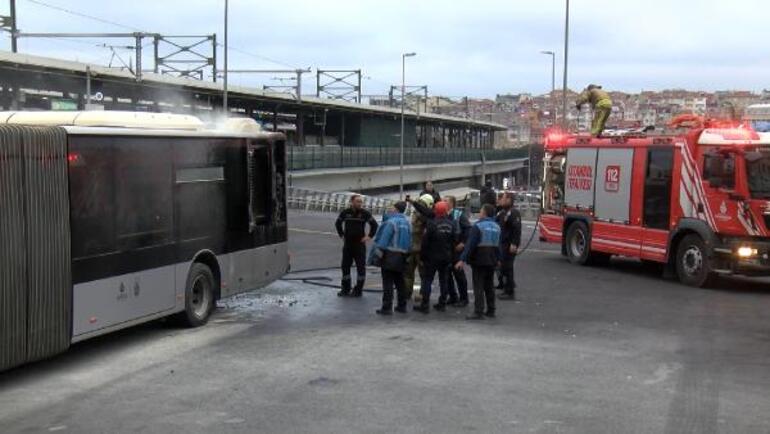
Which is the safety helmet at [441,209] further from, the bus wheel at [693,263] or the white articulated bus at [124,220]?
the bus wheel at [693,263]

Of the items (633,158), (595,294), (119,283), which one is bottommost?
(595,294)

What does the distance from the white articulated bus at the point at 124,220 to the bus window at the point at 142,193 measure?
13mm

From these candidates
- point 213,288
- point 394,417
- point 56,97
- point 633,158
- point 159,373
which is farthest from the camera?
point 56,97

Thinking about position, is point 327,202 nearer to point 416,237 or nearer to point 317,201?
Answer: point 317,201

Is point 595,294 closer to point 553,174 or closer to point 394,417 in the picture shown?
point 553,174

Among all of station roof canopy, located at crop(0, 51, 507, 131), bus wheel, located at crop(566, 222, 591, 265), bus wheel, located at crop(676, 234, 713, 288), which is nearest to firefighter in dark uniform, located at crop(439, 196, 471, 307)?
bus wheel, located at crop(676, 234, 713, 288)

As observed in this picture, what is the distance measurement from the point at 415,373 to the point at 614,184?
9.85m

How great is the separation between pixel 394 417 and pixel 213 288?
202 inches

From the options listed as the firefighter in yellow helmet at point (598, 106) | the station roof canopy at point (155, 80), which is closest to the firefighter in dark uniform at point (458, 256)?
the firefighter in yellow helmet at point (598, 106)

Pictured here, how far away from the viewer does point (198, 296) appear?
35.2 ft

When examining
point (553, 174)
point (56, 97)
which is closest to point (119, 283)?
point (553, 174)

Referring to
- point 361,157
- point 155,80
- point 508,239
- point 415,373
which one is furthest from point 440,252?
point 361,157

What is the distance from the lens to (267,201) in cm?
1205

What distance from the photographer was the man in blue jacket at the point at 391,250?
11.2m
